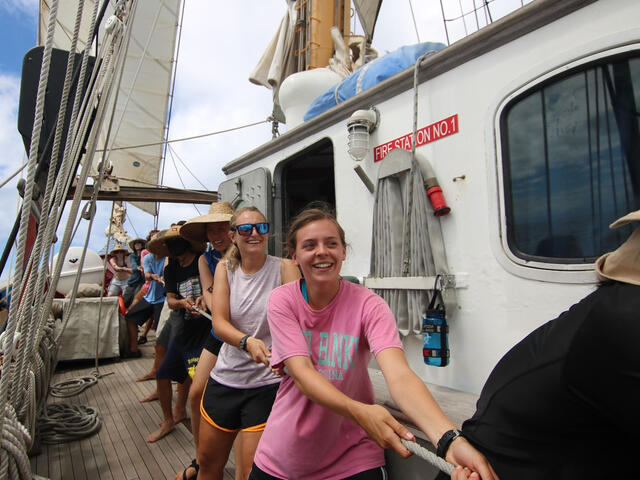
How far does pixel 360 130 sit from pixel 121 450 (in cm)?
265

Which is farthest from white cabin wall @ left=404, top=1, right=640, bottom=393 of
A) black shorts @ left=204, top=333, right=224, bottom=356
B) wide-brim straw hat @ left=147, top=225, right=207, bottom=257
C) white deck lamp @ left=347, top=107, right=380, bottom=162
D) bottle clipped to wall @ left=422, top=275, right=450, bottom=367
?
wide-brim straw hat @ left=147, top=225, right=207, bottom=257

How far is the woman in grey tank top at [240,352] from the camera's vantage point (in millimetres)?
1703

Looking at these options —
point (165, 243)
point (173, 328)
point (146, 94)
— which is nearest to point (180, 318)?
point (173, 328)

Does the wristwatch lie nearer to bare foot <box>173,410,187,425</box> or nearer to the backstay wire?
the backstay wire

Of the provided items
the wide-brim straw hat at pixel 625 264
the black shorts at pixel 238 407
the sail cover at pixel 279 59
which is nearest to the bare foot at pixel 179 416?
the black shorts at pixel 238 407

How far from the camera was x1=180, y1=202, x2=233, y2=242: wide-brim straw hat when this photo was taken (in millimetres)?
2295

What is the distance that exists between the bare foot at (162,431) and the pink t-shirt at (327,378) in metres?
1.91

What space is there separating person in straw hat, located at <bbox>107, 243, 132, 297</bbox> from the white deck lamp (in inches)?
225

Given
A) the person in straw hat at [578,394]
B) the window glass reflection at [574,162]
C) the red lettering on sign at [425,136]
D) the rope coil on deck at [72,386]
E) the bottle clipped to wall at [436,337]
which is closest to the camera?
the person in straw hat at [578,394]

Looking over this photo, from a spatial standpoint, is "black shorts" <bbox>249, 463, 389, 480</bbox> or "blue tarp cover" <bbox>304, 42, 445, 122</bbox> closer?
"black shorts" <bbox>249, 463, 389, 480</bbox>

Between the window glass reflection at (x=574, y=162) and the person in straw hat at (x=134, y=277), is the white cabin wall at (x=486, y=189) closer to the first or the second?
the window glass reflection at (x=574, y=162)

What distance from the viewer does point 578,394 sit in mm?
734

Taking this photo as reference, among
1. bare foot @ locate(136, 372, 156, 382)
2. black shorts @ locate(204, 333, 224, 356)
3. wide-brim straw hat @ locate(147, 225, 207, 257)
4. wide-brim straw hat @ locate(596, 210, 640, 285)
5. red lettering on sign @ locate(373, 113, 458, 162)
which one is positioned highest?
red lettering on sign @ locate(373, 113, 458, 162)

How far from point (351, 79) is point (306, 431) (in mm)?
2555
